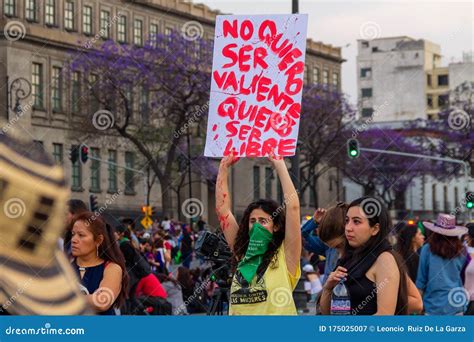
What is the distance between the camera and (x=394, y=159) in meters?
79.8

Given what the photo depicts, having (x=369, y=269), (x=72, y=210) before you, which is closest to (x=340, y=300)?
(x=369, y=269)

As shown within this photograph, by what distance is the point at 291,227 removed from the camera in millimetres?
6945

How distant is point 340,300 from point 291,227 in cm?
67

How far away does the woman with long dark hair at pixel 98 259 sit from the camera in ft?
22.7

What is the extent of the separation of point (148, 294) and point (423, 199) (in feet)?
307

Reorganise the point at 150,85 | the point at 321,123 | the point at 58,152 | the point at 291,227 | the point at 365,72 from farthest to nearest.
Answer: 1. the point at 365,72
2. the point at 321,123
3. the point at 58,152
4. the point at 150,85
5. the point at 291,227

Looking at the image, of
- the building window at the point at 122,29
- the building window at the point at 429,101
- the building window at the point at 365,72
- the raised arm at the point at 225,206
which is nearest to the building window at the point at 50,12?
the building window at the point at 122,29

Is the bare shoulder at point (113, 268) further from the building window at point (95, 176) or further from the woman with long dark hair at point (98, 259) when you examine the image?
the building window at point (95, 176)

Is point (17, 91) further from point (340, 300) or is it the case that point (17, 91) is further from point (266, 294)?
point (340, 300)

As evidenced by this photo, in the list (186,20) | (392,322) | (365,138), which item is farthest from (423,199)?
(392,322)

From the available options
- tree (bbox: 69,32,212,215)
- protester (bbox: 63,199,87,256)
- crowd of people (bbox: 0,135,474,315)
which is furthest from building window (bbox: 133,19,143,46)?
crowd of people (bbox: 0,135,474,315)

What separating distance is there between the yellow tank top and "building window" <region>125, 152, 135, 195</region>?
161ft

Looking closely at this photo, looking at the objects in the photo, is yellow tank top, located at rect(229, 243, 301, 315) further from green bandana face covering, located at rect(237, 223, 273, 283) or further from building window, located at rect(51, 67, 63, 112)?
building window, located at rect(51, 67, 63, 112)

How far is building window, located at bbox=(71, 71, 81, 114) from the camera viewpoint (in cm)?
5197
